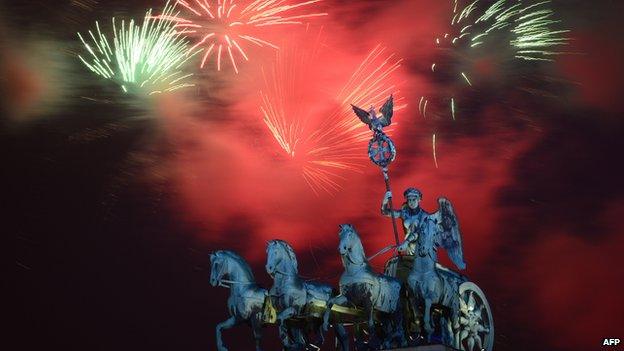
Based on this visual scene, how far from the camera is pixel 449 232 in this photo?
2216 centimetres

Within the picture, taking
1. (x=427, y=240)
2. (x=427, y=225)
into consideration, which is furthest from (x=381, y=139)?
(x=427, y=240)

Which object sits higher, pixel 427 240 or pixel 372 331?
pixel 427 240

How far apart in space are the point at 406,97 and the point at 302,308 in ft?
25.8

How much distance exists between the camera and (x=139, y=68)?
25.3m

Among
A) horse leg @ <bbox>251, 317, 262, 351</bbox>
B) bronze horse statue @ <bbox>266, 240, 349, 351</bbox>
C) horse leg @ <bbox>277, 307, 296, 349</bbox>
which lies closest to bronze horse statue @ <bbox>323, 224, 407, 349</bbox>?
bronze horse statue @ <bbox>266, 240, 349, 351</bbox>

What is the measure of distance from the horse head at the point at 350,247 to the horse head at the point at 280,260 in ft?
3.26

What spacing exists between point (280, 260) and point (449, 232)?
2.61 meters

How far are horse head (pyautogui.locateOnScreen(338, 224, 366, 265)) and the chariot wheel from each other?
180 cm

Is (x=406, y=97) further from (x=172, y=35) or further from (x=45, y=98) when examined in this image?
(x=45, y=98)

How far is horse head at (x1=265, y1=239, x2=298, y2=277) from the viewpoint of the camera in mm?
21891

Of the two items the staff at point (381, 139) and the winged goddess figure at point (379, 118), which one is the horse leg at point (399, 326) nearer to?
the staff at point (381, 139)

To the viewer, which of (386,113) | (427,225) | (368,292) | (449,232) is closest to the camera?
(368,292)

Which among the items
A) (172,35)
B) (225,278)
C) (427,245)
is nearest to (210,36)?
(172,35)

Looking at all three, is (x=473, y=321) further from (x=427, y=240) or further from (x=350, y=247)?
(x=350, y=247)
